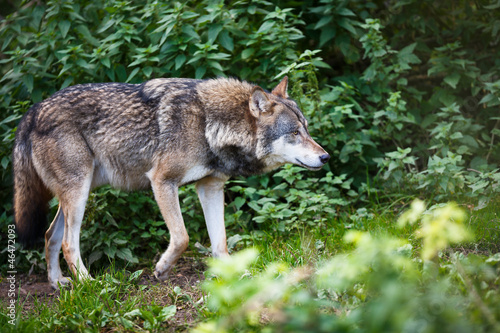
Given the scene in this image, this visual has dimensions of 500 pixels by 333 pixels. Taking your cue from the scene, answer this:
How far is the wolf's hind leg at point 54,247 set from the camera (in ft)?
15.4

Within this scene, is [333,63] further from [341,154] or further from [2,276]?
[2,276]

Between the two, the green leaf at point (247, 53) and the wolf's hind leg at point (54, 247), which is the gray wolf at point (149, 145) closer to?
the wolf's hind leg at point (54, 247)

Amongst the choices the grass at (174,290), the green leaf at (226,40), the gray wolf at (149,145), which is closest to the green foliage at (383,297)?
the grass at (174,290)

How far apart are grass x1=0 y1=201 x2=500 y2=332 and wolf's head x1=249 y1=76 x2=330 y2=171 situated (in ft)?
2.64

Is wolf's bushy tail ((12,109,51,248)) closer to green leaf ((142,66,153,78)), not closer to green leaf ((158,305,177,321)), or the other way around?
green leaf ((142,66,153,78))

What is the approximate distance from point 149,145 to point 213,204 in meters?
0.90

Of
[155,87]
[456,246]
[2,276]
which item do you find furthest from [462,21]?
[2,276]

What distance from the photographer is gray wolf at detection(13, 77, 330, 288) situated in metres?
4.42

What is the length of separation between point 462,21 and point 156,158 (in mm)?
4725

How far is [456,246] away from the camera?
374 cm

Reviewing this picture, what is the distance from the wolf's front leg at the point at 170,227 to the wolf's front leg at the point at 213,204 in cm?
44

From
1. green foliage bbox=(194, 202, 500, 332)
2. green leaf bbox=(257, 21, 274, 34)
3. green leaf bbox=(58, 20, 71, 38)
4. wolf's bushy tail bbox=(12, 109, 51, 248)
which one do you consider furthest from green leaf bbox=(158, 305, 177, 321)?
green leaf bbox=(58, 20, 71, 38)

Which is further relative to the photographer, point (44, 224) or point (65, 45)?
point (65, 45)

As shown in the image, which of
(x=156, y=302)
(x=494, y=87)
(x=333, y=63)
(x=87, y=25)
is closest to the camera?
(x=156, y=302)
